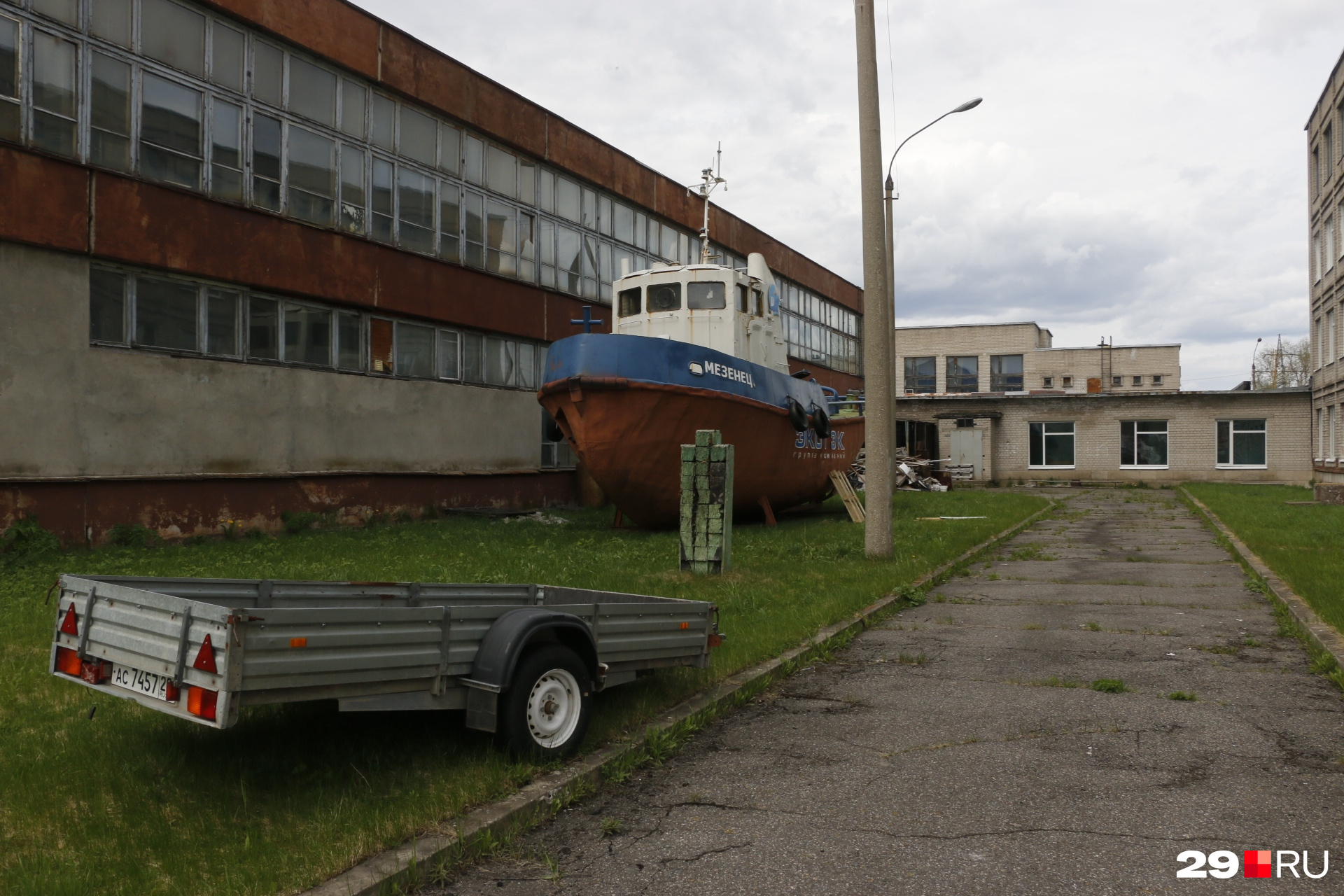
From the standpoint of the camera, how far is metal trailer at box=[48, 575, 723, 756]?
359 centimetres

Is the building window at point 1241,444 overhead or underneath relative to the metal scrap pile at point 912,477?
overhead

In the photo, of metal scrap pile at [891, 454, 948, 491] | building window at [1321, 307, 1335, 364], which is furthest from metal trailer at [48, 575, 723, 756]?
building window at [1321, 307, 1335, 364]

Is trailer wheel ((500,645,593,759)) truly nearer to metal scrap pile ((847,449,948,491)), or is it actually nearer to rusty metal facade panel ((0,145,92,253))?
rusty metal facade panel ((0,145,92,253))

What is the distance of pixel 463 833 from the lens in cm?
378

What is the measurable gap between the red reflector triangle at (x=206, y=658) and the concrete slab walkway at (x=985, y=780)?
3.83ft

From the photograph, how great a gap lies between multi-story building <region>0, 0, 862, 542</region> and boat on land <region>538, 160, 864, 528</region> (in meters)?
3.82

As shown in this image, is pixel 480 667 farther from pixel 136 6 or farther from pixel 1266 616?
pixel 136 6

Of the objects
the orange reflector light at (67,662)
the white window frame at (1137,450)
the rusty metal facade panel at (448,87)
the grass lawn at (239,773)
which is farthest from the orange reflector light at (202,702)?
the white window frame at (1137,450)

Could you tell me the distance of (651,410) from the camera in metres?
14.8

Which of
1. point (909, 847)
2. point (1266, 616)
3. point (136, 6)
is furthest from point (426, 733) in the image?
point (136, 6)

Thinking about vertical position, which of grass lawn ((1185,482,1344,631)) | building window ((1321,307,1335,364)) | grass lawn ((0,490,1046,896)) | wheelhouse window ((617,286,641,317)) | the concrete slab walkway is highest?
building window ((1321,307,1335,364))

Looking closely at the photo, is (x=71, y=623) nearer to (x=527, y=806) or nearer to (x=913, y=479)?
(x=527, y=806)

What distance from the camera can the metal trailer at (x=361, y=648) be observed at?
359cm

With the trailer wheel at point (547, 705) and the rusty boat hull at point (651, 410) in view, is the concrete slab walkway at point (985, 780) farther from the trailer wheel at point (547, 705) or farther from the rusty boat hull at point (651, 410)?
the rusty boat hull at point (651, 410)
